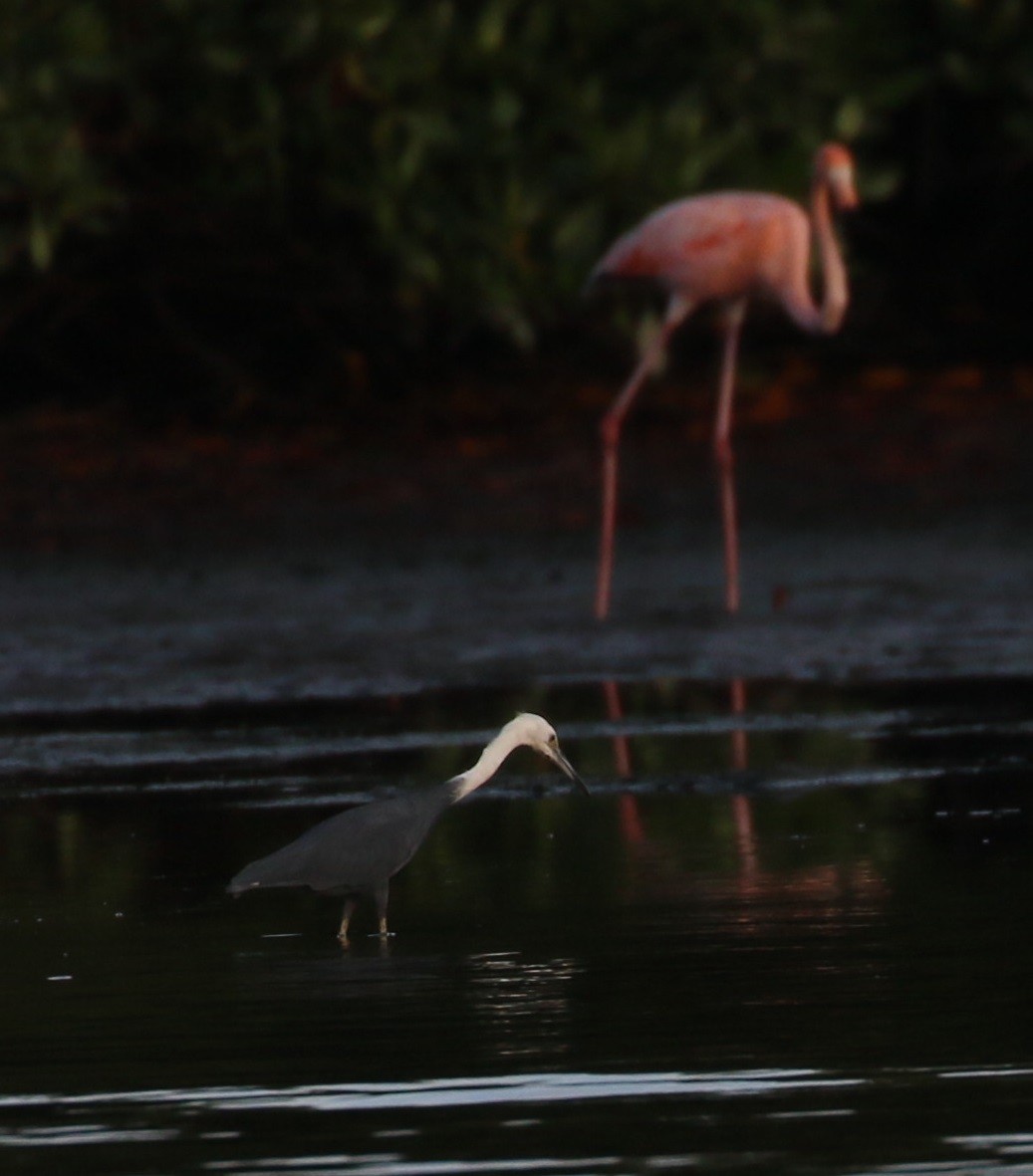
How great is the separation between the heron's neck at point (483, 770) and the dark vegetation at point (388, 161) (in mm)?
8787

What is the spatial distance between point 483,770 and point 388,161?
31.0 ft

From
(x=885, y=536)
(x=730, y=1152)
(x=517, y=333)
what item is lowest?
(x=730, y=1152)

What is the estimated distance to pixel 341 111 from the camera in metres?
16.2

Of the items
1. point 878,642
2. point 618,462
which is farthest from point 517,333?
point 878,642

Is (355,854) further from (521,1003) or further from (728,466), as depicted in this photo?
(728,466)

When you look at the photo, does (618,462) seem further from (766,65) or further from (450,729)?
(450,729)

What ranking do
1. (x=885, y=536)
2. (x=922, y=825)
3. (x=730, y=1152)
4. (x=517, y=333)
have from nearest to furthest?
(x=730, y=1152), (x=922, y=825), (x=885, y=536), (x=517, y=333)

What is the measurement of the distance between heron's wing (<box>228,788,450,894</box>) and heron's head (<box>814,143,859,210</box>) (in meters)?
8.18

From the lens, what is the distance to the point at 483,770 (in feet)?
22.8

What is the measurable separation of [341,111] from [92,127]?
1482 millimetres

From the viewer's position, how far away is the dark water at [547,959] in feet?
15.1

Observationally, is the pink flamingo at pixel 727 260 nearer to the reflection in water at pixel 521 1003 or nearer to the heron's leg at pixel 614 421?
the heron's leg at pixel 614 421

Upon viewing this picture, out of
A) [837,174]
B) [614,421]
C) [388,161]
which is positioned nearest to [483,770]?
[614,421]

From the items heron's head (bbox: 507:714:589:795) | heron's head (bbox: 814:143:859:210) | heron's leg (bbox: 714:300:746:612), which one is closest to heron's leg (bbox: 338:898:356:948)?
heron's head (bbox: 507:714:589:795)
